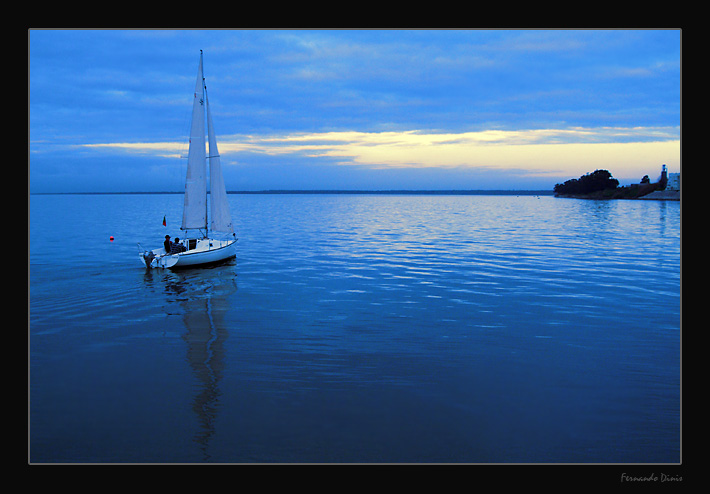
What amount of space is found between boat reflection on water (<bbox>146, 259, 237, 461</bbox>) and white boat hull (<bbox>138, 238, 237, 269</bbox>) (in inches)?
28.8

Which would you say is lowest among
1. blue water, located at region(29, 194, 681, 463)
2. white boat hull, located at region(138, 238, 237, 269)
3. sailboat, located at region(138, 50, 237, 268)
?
blue water, located at region(29, 194, 681, 463)

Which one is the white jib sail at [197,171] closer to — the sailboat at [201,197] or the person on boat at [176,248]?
the sailboat at [201,197]

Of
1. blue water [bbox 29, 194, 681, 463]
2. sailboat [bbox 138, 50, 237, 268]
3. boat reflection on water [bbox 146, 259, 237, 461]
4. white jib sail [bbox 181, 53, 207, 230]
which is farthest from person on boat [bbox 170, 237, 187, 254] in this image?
white jib sail [bbox 181, 53, 207, 230]

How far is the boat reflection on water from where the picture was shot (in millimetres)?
14648

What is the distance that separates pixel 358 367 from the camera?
18.0 metres

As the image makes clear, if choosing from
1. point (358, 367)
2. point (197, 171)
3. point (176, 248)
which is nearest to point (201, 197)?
point (197, 171)

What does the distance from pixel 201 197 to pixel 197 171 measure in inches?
96.5

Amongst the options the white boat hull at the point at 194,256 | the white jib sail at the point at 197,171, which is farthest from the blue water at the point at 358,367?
the white jib sail at the point at 197,171

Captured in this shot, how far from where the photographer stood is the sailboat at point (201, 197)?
41.8 m

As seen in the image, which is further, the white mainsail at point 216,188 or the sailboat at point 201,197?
the white mainsail at point 216,188

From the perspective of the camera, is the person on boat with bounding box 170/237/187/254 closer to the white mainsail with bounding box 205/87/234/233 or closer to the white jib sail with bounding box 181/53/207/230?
the white jib sail with bounding box 181/53/207/230

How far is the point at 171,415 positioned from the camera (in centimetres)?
1411

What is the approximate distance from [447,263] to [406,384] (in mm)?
28637
